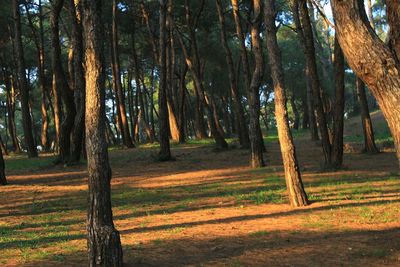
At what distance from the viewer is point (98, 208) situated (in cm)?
576

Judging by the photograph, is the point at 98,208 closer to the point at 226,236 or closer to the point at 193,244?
the point at 193,244

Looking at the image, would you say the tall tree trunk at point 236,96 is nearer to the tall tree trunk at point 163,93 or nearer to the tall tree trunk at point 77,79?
the tall tree trunk at point 163,93

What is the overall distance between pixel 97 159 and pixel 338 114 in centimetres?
1081

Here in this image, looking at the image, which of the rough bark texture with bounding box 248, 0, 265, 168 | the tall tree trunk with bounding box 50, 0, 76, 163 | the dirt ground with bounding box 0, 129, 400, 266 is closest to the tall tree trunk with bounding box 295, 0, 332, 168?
the dirt ground with bounding box 0, 129, 400, 266

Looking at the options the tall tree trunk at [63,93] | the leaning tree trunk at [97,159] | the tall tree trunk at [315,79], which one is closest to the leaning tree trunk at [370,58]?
the leaning tree trunk at [97,159]

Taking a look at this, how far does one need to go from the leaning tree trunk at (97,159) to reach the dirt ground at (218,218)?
71 centimetres

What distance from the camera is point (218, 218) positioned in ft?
30.4

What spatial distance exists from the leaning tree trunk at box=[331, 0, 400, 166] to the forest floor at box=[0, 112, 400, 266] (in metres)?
2.15

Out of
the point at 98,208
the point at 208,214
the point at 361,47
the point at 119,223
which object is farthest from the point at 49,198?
the point at 361,47

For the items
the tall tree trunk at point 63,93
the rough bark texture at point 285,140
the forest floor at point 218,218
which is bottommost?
the forest floor at point 218,218

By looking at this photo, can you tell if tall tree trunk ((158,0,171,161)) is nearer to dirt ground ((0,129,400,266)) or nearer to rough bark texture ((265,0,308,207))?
dirt ground ((0,129,400,266))

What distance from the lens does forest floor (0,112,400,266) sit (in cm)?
673

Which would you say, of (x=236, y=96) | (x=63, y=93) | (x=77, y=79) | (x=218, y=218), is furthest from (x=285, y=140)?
(x=236, y=96)

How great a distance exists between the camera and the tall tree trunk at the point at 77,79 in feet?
58.1
